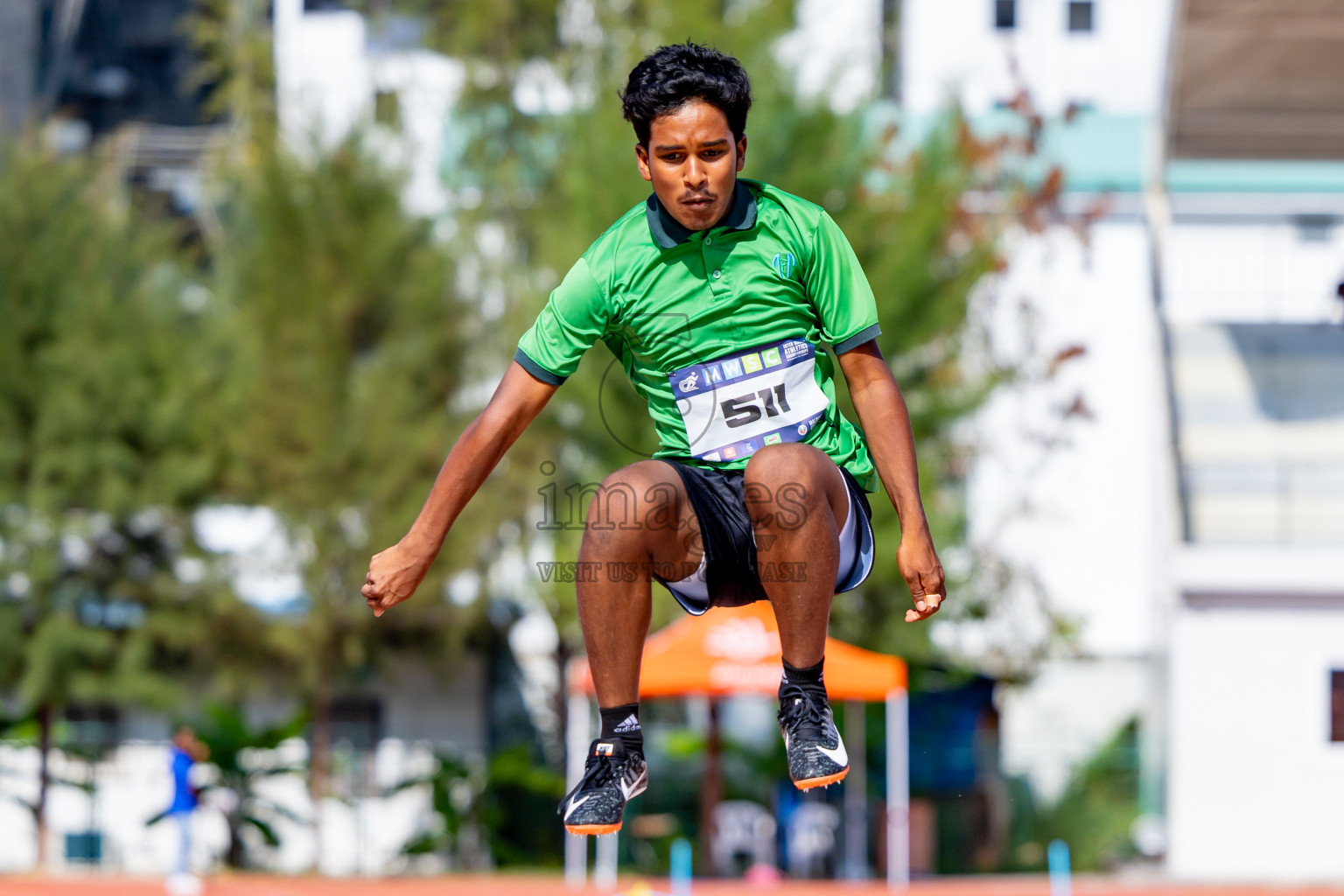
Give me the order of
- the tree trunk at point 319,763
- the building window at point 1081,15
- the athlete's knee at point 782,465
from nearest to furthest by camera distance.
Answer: the athlete's knee at point 782,465 < the tree trunk at point 319,763 < the building window at point 1081,15

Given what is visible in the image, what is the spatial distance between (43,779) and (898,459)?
18.3 m

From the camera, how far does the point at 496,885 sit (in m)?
17.6

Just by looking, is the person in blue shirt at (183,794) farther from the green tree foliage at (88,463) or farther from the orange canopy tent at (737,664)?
the orange canopy tent at (737,664)

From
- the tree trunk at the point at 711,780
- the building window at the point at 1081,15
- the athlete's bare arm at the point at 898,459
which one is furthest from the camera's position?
the building window at the point at 1081,15

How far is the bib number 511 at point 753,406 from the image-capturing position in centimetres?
376

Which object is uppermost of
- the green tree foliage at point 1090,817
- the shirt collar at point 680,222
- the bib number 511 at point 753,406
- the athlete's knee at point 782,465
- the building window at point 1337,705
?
the shirt collar at point 680,222

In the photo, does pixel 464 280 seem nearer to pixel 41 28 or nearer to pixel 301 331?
pixel 301 331

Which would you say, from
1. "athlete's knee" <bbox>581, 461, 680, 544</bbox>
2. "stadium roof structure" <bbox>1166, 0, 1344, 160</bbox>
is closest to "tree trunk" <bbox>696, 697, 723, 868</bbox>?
"stadium roof structure" <bbox>1166, 0, 1344, 160</bbox>

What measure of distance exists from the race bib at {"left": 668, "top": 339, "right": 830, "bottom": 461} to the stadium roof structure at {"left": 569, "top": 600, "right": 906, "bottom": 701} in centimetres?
1045

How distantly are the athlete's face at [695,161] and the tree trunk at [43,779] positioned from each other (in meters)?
18.0

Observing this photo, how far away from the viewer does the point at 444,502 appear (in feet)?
12.1

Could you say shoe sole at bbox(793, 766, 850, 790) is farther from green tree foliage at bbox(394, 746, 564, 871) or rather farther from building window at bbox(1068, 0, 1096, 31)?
building window at bbox(1068, 0, 1096, 31)

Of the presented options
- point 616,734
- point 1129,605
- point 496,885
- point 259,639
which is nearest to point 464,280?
point 259,639

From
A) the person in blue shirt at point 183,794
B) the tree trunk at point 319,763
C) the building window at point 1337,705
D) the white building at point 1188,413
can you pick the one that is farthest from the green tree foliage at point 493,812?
the building window at point 1337,705
